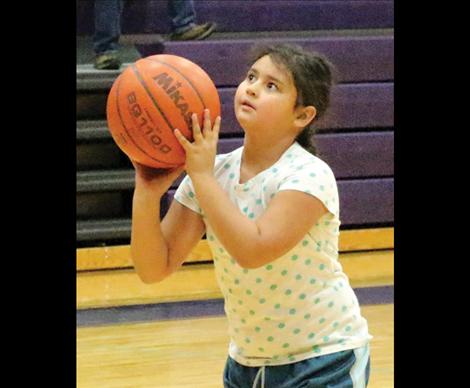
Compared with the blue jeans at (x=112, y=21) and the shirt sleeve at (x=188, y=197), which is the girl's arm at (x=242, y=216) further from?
the blue jeans at (x=112, y=21)

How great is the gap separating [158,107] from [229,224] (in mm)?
329

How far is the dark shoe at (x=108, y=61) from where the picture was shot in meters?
6.04

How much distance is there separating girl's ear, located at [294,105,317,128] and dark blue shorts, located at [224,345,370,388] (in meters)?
0.58

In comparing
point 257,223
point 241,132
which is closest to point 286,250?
point 257,223

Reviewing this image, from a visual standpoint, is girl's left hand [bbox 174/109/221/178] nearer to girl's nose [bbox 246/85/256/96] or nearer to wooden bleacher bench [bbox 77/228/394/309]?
girl's nose [bbox 246/85/256/96]

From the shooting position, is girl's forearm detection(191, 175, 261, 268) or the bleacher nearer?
girl's forearm detection(191, 175, 261, 268)

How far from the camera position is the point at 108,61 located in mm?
6035

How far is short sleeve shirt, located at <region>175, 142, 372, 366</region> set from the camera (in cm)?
246

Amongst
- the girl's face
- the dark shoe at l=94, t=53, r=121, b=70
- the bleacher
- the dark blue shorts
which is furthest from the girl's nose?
the dark shoe at l=94, t=53, r=121, b=70

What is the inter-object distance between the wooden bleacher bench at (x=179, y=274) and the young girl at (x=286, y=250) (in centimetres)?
275

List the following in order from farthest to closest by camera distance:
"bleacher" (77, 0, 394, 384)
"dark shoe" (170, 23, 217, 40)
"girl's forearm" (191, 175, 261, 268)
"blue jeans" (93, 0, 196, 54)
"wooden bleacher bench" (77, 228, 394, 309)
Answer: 1. "dark shoe" (170, 23, 217, 40)
2. "blue jeans" (93, 0, 196, 54)
3. "bleacher" (77, 0, 394, 384)
4. "wooden bleacher bench" (77, 228, 394, 309)
5. "girl's forearm" (191, 175, 261, 268)

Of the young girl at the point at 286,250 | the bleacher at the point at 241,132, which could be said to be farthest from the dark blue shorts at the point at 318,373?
the bleacher at the point at 241,132
